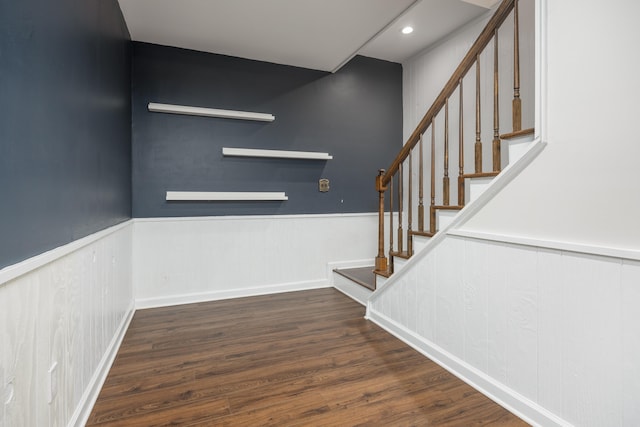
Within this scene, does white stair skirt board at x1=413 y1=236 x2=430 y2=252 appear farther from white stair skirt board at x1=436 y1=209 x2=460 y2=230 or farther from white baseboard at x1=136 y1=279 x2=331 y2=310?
white baseboard at x1=136 y1=279 x2=331 y2=310

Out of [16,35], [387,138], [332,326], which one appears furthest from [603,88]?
[387,138]

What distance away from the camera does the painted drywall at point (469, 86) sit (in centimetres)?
273

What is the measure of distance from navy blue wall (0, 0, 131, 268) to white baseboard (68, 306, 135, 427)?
0.78 metres

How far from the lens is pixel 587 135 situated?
1.34 m

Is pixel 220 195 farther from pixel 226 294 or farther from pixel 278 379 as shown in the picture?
pixel 278 379

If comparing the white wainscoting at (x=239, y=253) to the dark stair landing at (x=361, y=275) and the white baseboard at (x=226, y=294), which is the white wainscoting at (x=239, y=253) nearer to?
the white baseboard at (x=226, y=294)

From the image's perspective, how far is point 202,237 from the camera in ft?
10.9

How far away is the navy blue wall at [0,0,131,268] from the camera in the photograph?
93 cm

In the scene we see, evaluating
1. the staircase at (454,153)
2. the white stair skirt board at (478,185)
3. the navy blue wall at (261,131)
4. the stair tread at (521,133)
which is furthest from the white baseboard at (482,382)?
the navy blue wall at (261,131)

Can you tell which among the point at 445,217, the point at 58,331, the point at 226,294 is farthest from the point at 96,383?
the point at 445,217

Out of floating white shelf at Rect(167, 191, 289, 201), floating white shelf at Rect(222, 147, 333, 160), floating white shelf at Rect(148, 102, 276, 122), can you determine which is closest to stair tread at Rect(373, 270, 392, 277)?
floating white shelf at Rect(167, 191, 289, 201)

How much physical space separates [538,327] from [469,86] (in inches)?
103

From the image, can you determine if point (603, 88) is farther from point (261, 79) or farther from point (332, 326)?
point (261, 79)

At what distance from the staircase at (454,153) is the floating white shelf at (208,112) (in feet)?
4.68
